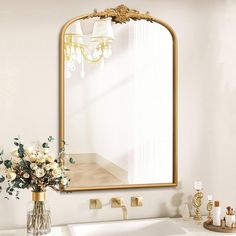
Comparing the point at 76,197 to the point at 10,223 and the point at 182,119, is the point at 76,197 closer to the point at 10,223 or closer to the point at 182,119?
the point at 10,223

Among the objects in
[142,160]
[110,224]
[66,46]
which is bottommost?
[110,224]

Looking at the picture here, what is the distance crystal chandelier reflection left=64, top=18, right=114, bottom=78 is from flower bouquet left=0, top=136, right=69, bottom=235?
1.74 feet

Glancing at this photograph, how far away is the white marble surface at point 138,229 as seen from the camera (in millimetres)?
2277

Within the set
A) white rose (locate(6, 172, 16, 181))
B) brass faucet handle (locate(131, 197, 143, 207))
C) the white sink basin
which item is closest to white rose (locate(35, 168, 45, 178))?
white rose (locate(6, 172, 16, 181))

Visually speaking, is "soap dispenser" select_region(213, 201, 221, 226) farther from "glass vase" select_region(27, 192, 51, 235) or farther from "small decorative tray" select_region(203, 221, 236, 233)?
"glass vase" select_region(27, 192, 51, 235)

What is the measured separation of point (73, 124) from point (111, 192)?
46cm

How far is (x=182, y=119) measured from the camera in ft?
8.54

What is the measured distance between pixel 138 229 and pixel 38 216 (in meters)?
0.62

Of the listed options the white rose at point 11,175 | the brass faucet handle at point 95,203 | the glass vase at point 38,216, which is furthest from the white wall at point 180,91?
the white rose at point 11,175

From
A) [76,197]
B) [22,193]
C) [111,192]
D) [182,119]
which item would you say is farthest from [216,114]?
[22,193]

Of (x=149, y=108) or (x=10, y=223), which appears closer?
(x=10, y=223)

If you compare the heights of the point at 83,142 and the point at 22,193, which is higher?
the point at 83,142

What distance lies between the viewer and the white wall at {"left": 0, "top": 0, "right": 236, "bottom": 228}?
2330 millimetres

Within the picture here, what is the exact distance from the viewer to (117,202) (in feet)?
8.00
